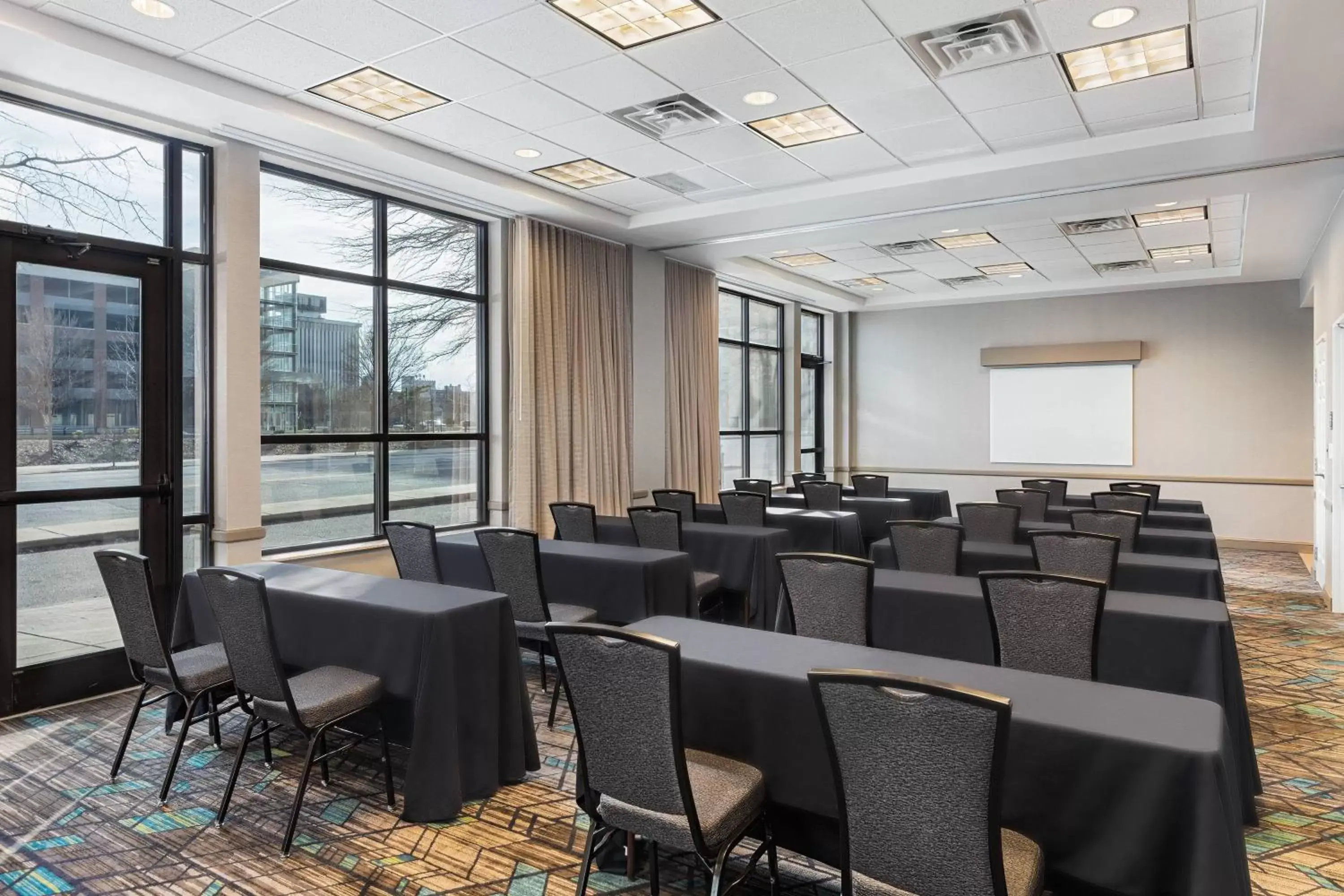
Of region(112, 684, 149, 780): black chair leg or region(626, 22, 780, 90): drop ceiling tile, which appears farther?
region(626, 22, 780, 90): drop ceiling tile

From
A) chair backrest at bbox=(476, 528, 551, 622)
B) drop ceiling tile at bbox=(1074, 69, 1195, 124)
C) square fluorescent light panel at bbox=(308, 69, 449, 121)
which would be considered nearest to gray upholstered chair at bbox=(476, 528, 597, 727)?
chair backrest at bbox=(476, 528, 551, 622)

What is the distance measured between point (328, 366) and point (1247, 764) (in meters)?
5.40

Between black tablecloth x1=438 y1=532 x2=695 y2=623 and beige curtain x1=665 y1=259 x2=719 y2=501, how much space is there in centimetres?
377

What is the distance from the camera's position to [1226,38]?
155 inches

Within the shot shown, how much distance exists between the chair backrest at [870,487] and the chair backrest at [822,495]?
1000 mm

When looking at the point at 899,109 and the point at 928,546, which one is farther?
the point at 899,109

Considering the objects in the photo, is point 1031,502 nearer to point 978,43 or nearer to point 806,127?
point 806,127

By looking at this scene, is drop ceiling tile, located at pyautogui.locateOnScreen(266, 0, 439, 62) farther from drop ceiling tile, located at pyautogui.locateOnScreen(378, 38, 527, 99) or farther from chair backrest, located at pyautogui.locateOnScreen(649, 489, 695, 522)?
chair backrest, located at pyautogui.locateOnScreen(649, 489, 695, 522)

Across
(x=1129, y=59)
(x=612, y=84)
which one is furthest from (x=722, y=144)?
(x=1129, y=59)

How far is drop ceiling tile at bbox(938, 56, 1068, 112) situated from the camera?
14.0ft

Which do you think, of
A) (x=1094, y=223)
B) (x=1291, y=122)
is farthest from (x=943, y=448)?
(x=1291, y=122)

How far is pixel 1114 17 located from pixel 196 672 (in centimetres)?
479

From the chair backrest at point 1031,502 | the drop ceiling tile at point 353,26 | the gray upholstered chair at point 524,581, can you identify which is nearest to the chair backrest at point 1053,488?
the chair backrest at point 1031,502

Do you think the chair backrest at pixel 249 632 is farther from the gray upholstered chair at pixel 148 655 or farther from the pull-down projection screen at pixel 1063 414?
the pull-down projection screen at pixel 1063 414
